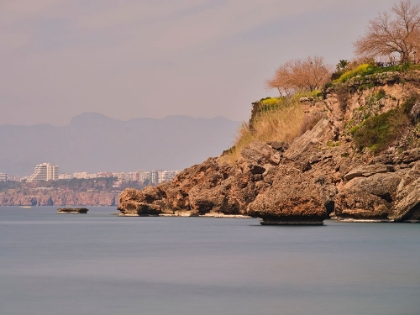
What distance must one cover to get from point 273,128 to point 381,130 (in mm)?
25522

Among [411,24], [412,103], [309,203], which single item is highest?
[411,24]

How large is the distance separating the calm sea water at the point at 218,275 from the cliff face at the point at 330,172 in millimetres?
3779

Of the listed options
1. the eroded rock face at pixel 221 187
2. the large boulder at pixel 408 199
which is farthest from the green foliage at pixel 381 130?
the large boulder at pixel 408 199

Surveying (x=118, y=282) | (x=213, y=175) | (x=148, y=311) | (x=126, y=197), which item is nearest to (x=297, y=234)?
(x=118, y=282)

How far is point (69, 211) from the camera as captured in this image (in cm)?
12950

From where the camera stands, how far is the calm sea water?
23.9m

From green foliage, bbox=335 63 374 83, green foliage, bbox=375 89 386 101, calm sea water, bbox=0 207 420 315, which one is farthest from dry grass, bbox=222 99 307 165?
calm sea water, bbox=0 207 420 315

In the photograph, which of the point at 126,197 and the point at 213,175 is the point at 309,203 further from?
the point at 126,197

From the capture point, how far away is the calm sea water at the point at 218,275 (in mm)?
23906

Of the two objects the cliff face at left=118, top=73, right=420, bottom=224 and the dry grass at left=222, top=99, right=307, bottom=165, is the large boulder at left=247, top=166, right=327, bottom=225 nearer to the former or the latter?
the cliff face at left=118, top=73, right=420, bottom=224

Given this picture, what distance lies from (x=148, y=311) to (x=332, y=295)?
5.34 m

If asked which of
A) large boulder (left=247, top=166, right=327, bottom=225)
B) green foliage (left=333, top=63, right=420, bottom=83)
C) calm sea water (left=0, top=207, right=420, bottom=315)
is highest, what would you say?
green foliage (left=333, top=63, right=420, bottom=83)

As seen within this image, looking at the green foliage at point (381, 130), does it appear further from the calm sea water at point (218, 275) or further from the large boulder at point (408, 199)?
the calm sea water at point (218, 275)

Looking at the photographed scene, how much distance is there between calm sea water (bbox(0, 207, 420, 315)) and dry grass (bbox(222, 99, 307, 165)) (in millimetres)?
44081
